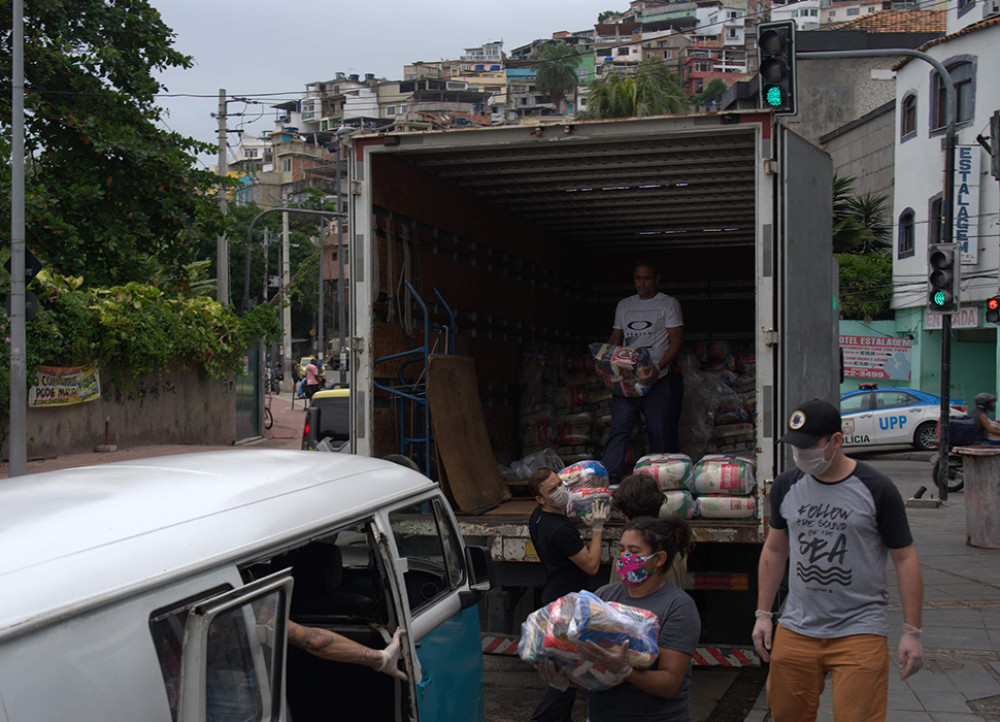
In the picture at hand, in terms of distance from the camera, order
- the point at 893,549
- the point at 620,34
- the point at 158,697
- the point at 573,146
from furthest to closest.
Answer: the point at 620,34 → the point at 573,146 → the point at 893,549 → the point at 158,697

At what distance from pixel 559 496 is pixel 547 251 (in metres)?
5.84

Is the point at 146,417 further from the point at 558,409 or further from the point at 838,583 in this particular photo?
the point at 838,583

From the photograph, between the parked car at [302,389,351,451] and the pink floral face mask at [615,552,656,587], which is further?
the parked car at [302,389,351,451]

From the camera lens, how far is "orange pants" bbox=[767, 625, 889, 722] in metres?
3.81

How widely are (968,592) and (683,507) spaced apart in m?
4.43

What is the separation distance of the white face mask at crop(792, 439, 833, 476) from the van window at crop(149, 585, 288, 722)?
2121 millimetres

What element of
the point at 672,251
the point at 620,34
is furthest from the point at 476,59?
the point at 672,251

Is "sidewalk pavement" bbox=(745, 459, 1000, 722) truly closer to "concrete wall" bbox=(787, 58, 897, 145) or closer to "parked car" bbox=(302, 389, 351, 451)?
"parked car" bbox=(302, 389, 351, 451)

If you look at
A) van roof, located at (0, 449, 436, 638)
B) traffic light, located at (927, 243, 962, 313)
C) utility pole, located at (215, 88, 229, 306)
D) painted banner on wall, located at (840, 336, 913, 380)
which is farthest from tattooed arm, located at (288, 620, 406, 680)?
painted banner on wall, located at (840, 336, 913, 380)

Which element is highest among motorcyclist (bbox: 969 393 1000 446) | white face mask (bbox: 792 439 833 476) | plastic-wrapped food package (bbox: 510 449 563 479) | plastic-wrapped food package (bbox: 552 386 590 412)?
white face mask (bbox: 792 439 833 476)

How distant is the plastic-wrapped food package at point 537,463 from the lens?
28.0 feet

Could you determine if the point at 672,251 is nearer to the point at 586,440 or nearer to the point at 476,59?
the point at 586,440

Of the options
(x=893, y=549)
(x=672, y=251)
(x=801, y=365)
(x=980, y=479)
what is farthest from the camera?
(x=672, y=251)

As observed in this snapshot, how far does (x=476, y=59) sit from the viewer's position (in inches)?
7047
